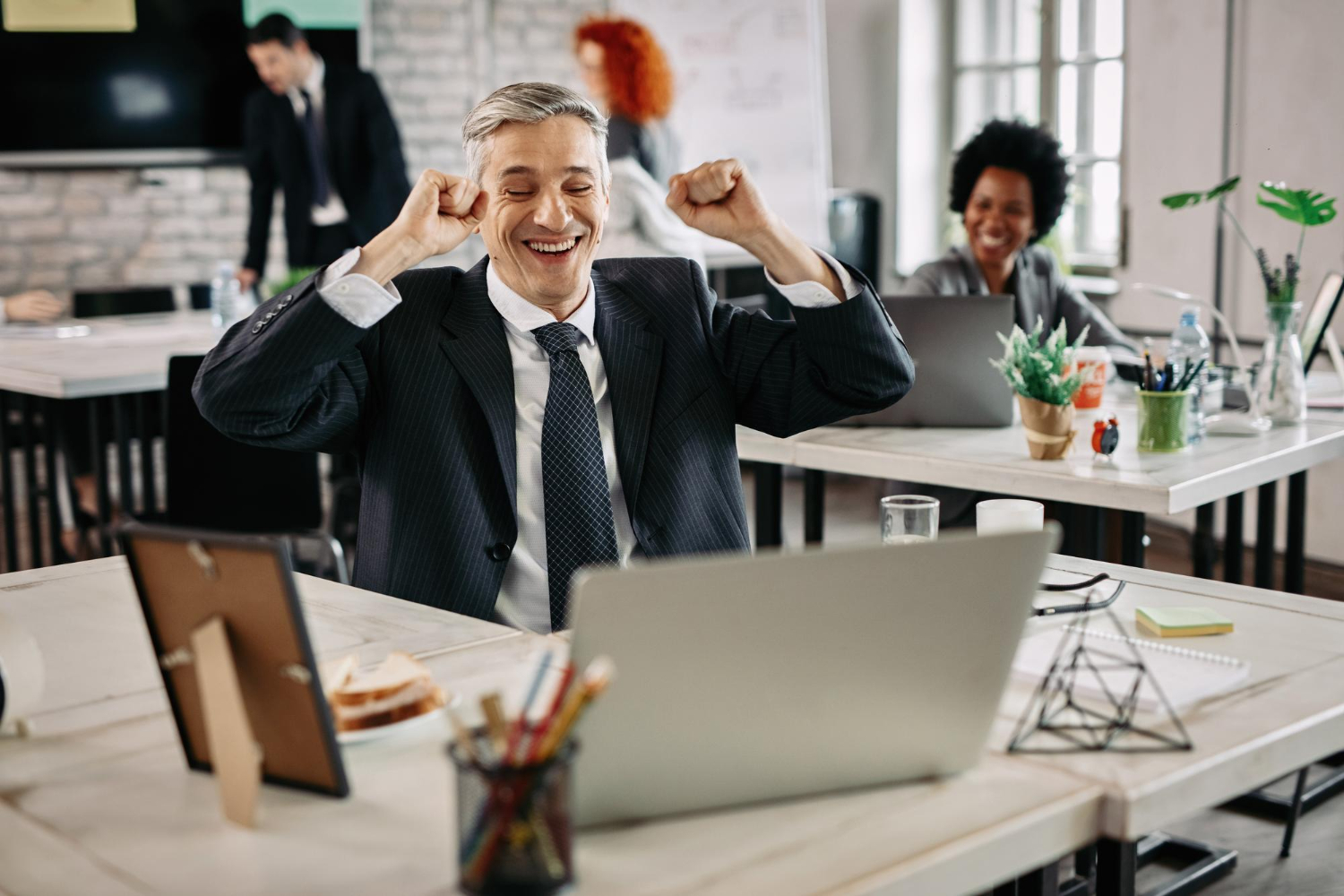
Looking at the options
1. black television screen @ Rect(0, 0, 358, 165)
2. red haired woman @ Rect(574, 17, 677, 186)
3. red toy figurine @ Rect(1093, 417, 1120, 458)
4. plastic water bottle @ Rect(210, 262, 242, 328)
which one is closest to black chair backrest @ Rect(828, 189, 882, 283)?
red haired woman @ Rect(574, 17, 677, 186)

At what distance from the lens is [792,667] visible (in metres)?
0.99

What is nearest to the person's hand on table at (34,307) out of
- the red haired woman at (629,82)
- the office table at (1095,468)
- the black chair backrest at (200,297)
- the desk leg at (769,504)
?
the black chair backrest at (200,297)

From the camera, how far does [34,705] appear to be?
1.25 m

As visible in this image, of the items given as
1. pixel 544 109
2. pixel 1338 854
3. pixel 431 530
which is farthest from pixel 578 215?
pixel 1338 854

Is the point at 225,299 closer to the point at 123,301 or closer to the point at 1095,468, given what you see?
the point at 123,301

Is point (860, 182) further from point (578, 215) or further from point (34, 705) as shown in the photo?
point (34, 705)

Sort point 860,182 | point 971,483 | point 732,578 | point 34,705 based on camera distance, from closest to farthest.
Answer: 1. point 732,578
2. point 34,705
3. point 971,483
4. point 860,182

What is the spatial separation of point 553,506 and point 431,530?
160mm

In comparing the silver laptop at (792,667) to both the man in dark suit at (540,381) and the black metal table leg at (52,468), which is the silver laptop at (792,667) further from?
the black metal table leg at (52,468)

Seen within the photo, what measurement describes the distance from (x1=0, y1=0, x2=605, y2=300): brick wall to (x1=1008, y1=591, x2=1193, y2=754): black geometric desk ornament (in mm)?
4955

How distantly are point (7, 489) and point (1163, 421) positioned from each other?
3.18m

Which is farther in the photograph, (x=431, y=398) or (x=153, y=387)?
(x=153, y=387)

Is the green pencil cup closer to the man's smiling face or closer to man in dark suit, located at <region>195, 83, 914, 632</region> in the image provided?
man in dark suit, located at <region>195, 83, 914, 632</region>

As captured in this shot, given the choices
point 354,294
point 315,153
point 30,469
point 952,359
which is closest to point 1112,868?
point 354,294
